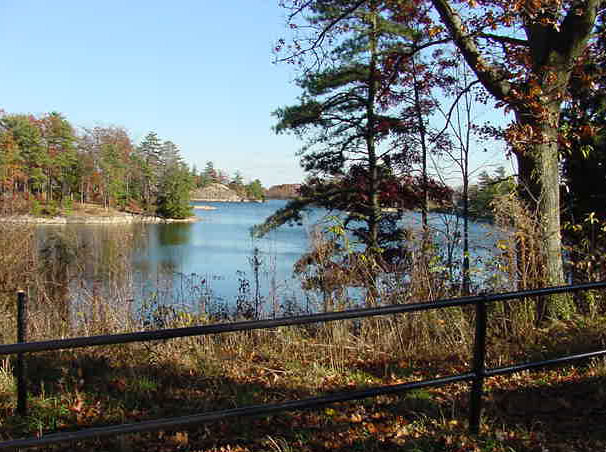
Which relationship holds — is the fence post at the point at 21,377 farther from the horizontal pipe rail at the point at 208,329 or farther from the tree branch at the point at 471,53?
the tree branch at the point at 471,53

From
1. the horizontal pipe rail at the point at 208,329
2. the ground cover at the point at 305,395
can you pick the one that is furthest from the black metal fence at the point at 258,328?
the ground cover at the point at 305,395

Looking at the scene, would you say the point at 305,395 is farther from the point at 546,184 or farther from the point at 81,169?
the point at 81,169

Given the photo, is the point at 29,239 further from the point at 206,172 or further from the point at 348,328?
the point at 206,172

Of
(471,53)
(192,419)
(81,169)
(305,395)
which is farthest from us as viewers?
(81,169)

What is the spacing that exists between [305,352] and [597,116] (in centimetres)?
1193

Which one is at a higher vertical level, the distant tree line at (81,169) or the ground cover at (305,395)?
the distant tree line at (81,169)

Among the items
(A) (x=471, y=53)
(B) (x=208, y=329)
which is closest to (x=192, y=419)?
(B) (x=208, y=329)

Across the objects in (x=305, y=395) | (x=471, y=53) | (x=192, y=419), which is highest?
(x=471, y=53)

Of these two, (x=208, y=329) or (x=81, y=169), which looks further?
(x=81, y=169)

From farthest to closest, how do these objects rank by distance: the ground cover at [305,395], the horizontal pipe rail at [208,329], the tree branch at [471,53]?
1. the tree branch at [471,53]
2. the ground cover at [305,395]
3. the horizontal pipe rail at [208,329]

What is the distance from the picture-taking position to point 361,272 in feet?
22.4

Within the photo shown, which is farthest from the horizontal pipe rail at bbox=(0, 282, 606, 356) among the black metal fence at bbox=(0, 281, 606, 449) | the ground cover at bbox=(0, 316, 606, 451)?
the ground cover at bbox=(0, 316, 606, 451)

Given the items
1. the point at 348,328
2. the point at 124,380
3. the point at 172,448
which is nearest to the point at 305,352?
the point at 348,328

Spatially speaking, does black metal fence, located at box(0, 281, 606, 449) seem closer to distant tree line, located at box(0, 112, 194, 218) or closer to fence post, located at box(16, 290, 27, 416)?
fence post, located at box(16, 290, 27, 416)
